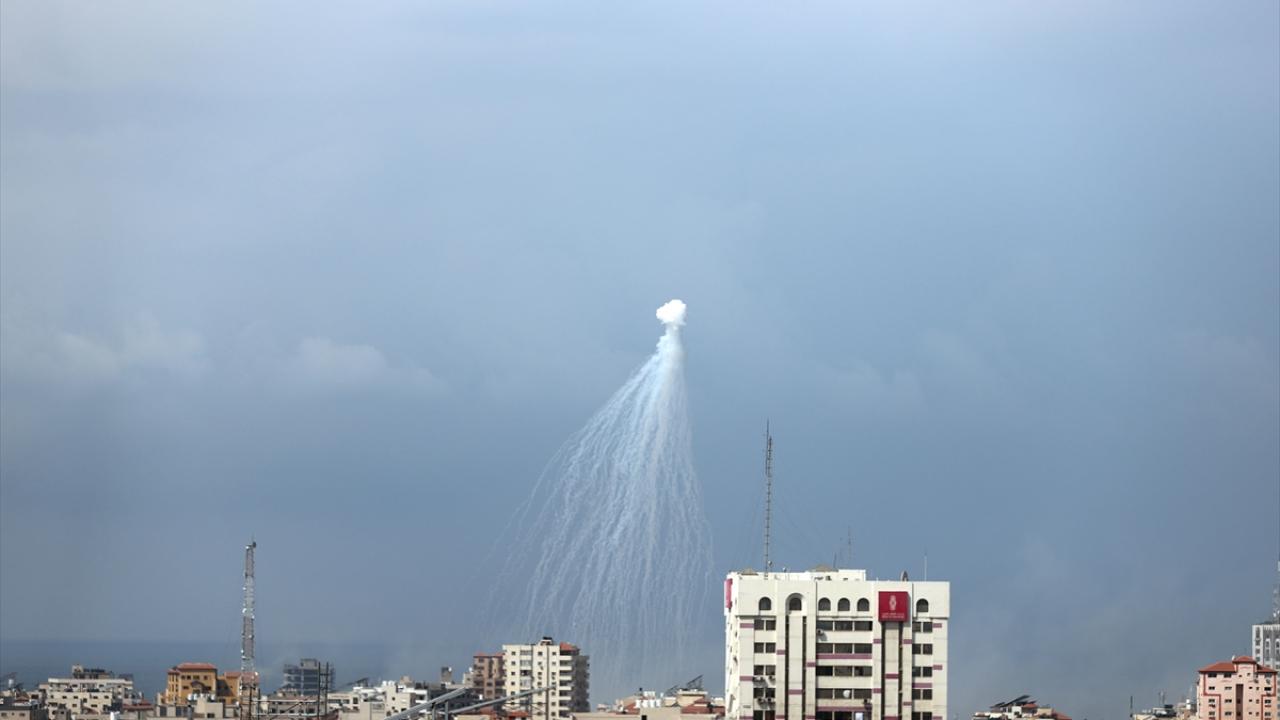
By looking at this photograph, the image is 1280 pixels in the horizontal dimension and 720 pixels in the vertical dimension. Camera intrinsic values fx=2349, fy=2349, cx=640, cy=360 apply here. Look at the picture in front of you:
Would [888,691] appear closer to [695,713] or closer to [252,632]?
[695,713]

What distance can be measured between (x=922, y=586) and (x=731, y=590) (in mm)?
9651

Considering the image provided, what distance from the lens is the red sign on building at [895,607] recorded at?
110938 millimetres

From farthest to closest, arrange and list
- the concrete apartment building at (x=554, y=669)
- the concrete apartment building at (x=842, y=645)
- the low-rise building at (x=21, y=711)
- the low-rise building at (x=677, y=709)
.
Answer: the concrete apartment building at (x=554, y=669)
the low-rise building at (x=21, y=711)
the low-rise building at (x=677, y=709)
the concrete apartment building at (x=842, y=645)

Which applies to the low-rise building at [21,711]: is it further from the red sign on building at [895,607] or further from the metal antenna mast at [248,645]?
the red sign on building at [895,607]

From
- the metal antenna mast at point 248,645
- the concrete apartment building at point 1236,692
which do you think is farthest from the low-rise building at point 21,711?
the concrete apartment building at point 1236,692

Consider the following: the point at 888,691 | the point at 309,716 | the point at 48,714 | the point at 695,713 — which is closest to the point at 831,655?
the point at 888,691

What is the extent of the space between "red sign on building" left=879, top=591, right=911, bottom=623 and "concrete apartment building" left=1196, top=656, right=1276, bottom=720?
276ft

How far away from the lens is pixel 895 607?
364 ft

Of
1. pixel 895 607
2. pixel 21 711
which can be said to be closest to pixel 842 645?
pixel 895 607

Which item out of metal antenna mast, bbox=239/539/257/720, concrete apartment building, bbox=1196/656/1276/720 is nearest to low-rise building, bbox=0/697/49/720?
metal antenna mast, bbox=239/539/257/720

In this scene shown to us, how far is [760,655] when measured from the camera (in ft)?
365

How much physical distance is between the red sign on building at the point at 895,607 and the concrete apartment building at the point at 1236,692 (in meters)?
84.0

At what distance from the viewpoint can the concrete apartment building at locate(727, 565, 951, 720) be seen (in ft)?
363

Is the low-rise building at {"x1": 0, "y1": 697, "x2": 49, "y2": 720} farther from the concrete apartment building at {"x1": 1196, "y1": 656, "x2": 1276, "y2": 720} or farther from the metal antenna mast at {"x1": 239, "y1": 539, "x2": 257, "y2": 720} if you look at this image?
the concrete apartment building at {"x1": 1196, "y1": 656, "x2": 1276, "y2": 720}
